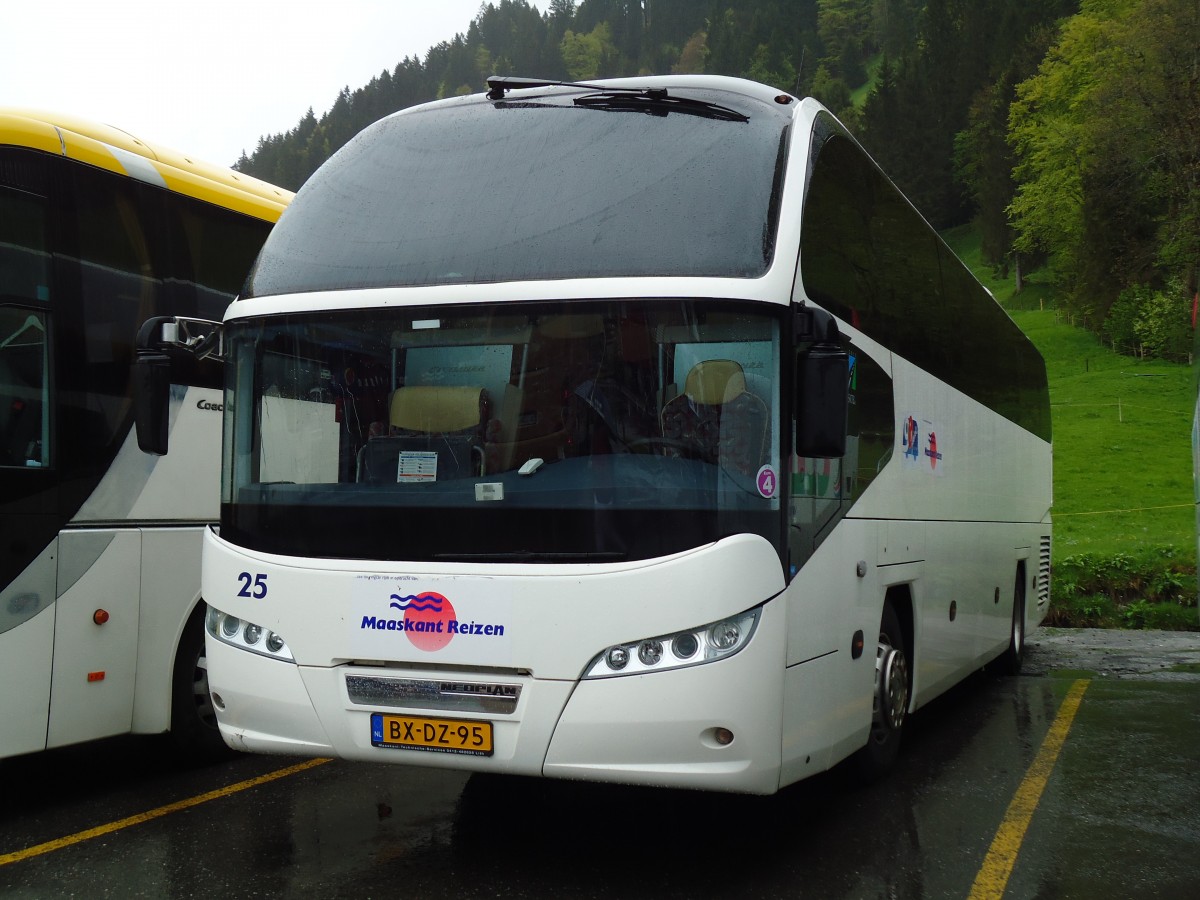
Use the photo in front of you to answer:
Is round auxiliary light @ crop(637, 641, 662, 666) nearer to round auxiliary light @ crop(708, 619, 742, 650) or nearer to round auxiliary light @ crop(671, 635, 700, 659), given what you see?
round auxiliary light @ crop(671, 635, 700, 659)

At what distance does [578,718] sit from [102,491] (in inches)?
127

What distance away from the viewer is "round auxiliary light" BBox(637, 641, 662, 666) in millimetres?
4926

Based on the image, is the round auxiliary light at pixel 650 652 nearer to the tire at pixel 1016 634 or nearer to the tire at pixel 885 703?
the tire at pixel 885 703

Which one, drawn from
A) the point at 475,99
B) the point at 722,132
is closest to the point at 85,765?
the point at 475,99

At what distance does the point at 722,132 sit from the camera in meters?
5.81

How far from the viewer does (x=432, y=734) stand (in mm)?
5125

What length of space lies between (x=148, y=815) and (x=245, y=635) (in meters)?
1.57

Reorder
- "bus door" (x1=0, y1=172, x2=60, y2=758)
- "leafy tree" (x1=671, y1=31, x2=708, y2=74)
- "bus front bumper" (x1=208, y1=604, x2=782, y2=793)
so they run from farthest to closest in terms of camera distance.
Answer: "leafy tree" (x1=671, y1=31, x2=708, y2=74) → "bus door" (x1=0, y1=172, x2=60, y2=758) → "bus front bumper" (x1=208, y1=604, x2=782, y2=793)

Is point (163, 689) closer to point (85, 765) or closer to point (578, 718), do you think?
point (85, 765)

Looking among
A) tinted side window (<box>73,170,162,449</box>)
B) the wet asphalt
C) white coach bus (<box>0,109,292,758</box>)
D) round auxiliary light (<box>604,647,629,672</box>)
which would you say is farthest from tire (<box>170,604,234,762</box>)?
round auxiliary light (<box>604,647,629,672</box>)

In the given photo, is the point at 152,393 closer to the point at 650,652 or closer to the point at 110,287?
the point at 110,287

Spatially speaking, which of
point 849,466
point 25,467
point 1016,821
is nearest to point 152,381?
point 25,467

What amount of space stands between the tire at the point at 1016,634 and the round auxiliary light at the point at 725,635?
7.84 m

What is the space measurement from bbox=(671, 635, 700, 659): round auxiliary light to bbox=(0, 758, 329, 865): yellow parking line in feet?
10.1
